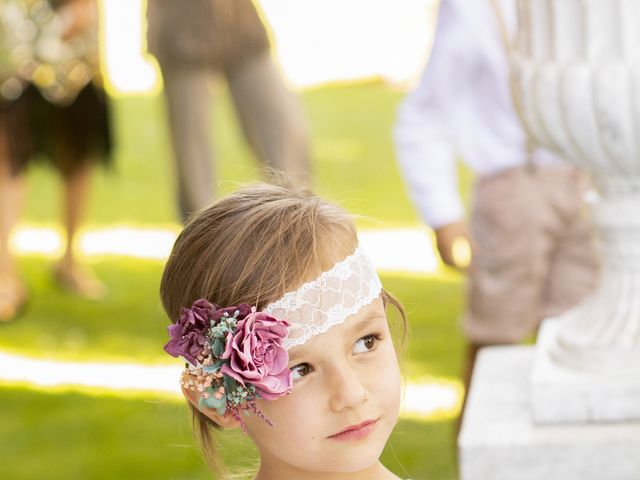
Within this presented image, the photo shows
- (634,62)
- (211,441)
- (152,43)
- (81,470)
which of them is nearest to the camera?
(211,441)

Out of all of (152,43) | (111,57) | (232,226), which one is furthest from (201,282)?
(111,57)

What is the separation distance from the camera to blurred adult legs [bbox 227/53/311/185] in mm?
5512

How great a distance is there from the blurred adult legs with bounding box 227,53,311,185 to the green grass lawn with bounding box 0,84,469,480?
0.93 feet

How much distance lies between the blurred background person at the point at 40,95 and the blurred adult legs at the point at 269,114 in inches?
53.0

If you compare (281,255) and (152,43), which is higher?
(281,255)

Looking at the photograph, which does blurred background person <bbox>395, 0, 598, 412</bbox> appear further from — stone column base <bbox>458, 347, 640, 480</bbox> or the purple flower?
the purple flower

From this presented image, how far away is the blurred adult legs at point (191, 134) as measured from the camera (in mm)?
5676

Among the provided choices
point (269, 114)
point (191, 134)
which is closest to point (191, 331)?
point (269, 114)

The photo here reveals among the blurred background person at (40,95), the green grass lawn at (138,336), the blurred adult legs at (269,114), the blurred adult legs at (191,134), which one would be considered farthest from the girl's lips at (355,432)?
the blurred background person at (40,95)

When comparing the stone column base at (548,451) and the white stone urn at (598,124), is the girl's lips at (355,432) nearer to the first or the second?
the stone column base at (548,451)

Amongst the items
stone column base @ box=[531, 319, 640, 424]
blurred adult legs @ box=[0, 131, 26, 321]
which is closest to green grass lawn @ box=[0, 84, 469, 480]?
blurred adult legs @ box=[0, 131, 26, 321]

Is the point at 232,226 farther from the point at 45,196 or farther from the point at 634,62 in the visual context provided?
the point at 45,196

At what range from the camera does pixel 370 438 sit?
2.03m

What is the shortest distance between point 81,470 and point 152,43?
165cm
